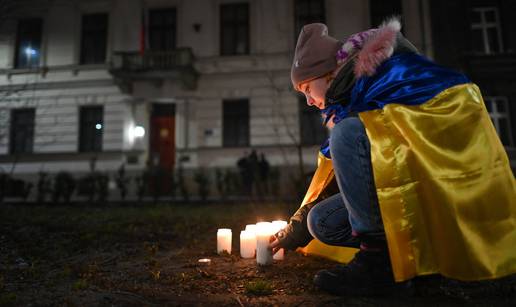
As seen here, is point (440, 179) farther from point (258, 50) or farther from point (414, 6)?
point (414, 6)

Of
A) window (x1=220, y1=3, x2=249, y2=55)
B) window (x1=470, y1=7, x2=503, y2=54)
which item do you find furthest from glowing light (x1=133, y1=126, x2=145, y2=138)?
window (x1=470, y1=7, x2=503, y2=54)

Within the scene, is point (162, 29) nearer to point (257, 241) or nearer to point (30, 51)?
point (30, 51)

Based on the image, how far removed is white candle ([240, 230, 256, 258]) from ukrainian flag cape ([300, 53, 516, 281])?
131 centimetres

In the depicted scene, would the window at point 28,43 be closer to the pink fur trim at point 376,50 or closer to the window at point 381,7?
the window at point 381,7

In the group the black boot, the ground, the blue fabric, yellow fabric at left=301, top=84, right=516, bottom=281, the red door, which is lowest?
the ground

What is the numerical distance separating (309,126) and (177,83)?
5.40 m

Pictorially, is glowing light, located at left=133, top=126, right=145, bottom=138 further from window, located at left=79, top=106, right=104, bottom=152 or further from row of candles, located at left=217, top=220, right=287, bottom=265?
row of candles, located at left=217, top=220, right=287, bottom=265

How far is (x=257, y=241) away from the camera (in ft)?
7.51

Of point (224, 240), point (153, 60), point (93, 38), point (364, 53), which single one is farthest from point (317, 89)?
point (93, 38)

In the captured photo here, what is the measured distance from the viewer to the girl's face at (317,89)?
6.12 feet

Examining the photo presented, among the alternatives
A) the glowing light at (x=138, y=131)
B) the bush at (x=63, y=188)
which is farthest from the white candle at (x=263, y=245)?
the glowing light at (x=138, y=131)

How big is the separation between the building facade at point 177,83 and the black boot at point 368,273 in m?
11.6

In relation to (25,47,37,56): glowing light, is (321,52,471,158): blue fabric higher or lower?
lower

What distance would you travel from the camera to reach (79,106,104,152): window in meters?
14.6
